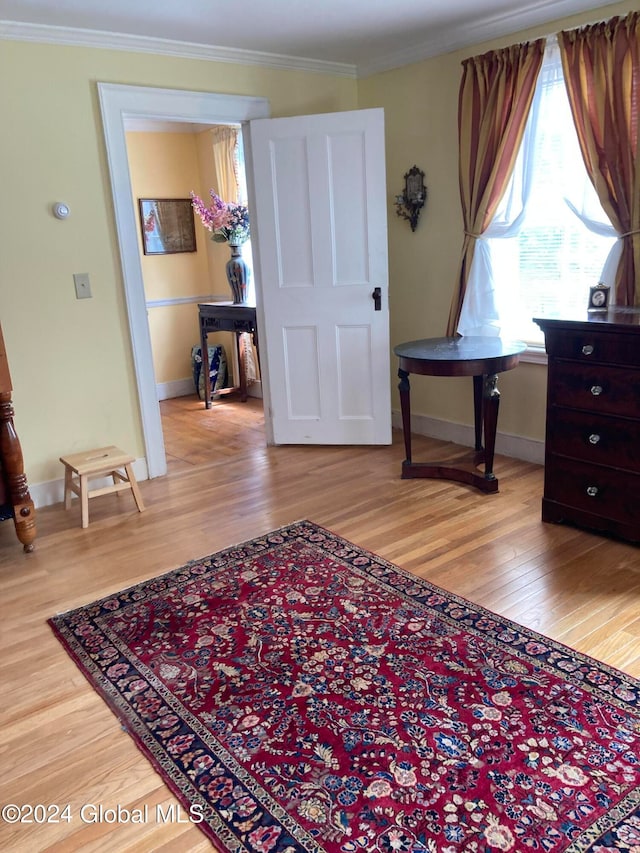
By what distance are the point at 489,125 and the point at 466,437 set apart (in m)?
1.84

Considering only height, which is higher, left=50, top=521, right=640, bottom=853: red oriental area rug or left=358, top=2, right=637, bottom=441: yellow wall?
left=358, top=2, right=637, bottom=441: yellow wall

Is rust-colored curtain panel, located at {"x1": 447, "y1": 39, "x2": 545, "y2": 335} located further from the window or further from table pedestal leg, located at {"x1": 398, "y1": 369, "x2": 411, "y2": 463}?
table pedestal leg, located at {"x1": 398, "y1": 369, "x2": 411, "y2": 463}

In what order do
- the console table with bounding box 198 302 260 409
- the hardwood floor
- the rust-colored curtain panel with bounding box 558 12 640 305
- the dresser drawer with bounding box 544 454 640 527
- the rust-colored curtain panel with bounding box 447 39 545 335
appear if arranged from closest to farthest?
the hardwood floor < the dresser drawer with bounding box 544 454 640 527 < the rust-colored curtain panel with bounding box 558 12 640 305 < the rust-colored curtain panel with bounding box 447 39 545 335 < the console table with bounding box 198 302 260 409

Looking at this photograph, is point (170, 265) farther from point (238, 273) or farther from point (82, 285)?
point (82, 285)

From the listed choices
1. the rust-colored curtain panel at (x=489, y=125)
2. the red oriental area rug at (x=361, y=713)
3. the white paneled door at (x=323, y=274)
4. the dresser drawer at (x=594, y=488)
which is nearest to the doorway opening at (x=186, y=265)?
the white paneled door at (x=323, y=274)

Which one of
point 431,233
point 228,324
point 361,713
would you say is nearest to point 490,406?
point 431,233

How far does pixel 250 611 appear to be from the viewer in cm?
256

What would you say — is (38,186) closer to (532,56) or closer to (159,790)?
(532,56)

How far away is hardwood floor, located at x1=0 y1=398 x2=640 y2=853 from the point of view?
5.91 feet

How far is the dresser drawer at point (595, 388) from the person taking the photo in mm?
2717

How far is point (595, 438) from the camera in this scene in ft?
9.37

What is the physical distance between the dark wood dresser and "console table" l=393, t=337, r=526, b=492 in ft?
1.50

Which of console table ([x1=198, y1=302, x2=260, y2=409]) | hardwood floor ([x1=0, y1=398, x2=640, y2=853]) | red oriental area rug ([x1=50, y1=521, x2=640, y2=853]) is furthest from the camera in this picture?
console table ([x1=198, y1=302, x2=260, y2=409])

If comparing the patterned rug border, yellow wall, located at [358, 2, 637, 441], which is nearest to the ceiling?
yellow wall, located at [358, 2, 637, 441]
